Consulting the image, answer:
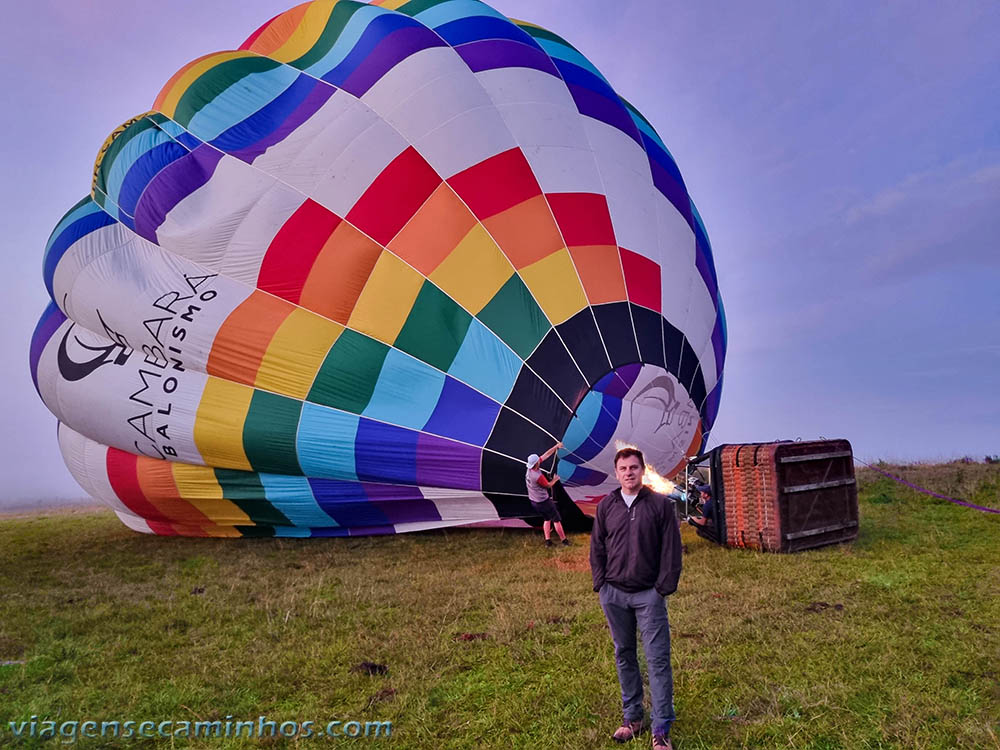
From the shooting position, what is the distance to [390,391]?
267 inches

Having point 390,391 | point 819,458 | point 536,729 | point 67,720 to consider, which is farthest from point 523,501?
point 67,720

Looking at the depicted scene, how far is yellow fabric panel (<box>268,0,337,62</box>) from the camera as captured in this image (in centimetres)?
858

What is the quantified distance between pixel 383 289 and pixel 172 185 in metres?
3.32

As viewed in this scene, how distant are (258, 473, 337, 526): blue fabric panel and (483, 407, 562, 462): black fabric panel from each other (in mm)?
2180

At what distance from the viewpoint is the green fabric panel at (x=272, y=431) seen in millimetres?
7066

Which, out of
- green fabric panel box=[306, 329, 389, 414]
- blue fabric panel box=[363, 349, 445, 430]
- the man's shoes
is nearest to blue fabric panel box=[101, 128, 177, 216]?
green fabric panel box=[306, 329, 389, 414]

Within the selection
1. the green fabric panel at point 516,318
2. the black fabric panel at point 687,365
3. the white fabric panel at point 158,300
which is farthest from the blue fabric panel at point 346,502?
the black fabric panel at point 687,365

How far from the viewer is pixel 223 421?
24.1ft

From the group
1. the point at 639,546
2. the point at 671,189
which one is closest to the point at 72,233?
the point at 671,189

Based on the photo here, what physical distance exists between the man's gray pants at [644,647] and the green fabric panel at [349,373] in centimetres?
419

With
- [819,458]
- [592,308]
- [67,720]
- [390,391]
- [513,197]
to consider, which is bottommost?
[67,720]

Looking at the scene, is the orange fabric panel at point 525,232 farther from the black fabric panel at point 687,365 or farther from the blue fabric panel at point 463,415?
the black fabric panel at point 687,365

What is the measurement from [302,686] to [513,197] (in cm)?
498

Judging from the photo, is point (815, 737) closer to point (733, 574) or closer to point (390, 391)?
point (733, 574)
